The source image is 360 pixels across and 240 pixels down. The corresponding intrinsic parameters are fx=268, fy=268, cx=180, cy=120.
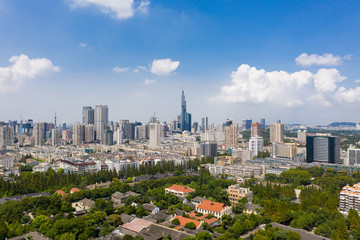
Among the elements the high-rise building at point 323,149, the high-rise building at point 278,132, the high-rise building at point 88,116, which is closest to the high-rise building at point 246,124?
the high-rise building at point 278,132

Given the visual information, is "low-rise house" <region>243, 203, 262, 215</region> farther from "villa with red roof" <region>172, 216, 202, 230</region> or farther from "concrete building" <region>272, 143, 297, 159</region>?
"concrete building" <region>272, 143, 297, 159</region>

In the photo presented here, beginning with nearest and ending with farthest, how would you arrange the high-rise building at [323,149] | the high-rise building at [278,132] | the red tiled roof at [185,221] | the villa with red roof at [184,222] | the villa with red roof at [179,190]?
the villa with red roof at [184,222] → the red tiled roof at [185,221] → the villa with red roof at [179,190] → the high-rise building at [323,149] → the high-rise building at [278,132]

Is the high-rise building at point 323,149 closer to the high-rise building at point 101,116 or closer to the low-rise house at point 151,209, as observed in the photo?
the low-rise house at point 151,209

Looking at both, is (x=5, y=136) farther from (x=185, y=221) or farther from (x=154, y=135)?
(x=185, y=221)

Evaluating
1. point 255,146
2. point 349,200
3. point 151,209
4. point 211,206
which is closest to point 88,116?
point 255,146

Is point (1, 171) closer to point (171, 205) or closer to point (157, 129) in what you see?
point (171, 205)

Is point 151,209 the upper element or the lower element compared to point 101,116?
lower
